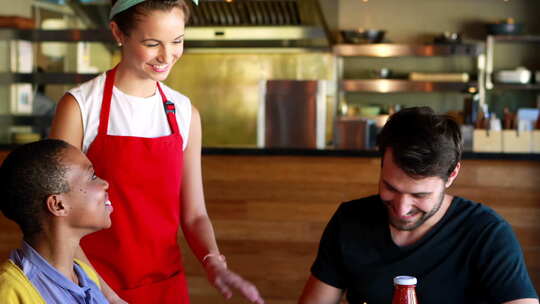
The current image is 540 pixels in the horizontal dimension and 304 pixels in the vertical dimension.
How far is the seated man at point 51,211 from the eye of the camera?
1.59m

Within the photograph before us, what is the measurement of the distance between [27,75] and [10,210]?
476cm

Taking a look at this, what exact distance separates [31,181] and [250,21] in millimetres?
5985

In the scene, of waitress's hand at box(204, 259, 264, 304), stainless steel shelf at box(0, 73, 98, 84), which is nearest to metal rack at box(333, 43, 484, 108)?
stainless steel shelf at box(0, 73, 98, 84)

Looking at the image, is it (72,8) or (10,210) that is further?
(72,8)

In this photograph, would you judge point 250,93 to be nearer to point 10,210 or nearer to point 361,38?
point 361,38

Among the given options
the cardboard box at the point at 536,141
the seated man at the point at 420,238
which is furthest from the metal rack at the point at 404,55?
the seated man at the point at 420,238

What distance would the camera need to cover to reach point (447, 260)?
189 cm

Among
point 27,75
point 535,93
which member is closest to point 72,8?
point 27,75

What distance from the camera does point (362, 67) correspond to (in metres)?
8.39

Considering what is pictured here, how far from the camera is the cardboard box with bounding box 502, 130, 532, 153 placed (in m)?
4.80

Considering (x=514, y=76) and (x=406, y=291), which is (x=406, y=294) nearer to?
(x=406, y=291)

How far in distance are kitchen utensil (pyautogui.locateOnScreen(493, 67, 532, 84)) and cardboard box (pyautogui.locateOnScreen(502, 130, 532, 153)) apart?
312 centimetres

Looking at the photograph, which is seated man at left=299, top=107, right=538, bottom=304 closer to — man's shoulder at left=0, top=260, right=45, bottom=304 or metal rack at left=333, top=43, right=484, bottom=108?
man's shoulder at left=0, top=260, right=45, bottom=304

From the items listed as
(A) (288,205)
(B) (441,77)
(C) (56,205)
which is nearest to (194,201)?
(C) (56,205)
